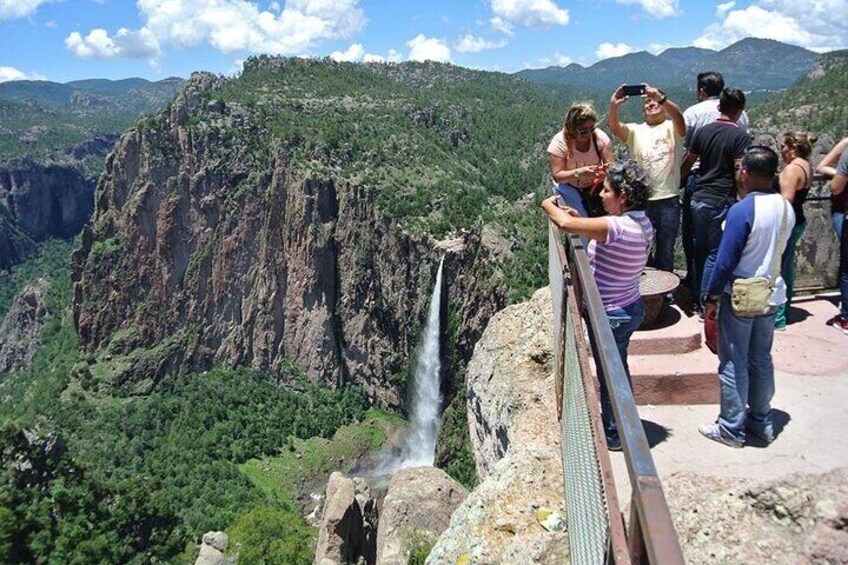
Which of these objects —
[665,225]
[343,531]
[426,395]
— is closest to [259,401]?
[426,395]

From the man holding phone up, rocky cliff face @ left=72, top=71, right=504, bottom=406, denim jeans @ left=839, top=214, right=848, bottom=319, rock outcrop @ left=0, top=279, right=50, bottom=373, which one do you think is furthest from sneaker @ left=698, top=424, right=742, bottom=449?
rock outcrop @ left=0, top=279, right=50, bottom=373

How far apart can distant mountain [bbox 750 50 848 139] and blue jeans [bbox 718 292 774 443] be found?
65.2 meters

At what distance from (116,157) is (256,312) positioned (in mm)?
25750

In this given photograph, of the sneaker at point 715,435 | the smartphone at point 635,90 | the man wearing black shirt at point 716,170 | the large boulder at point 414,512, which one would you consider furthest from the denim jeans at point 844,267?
the large boulder at point 414,512

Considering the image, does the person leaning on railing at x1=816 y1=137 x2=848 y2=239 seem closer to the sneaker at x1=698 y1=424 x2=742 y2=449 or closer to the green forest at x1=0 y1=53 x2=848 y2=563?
the sneaker at x1=698 y1=424 x2=742 y2=449

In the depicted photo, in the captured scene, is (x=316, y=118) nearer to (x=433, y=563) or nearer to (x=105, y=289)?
(x=105, y=289)

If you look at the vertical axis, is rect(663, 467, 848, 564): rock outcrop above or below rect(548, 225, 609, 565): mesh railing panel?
below

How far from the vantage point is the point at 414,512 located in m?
19.2

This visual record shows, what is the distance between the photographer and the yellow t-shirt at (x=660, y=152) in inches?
313

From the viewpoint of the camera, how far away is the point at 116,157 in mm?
74875

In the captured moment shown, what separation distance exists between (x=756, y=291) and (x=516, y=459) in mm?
2928

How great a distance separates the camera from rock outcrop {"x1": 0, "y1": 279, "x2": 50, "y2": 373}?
9506 cm

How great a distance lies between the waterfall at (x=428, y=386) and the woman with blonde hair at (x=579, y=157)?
49.9 m

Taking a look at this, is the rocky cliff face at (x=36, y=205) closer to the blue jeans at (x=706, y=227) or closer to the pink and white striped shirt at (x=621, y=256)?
the blue jeans at (x=706, y=227)
